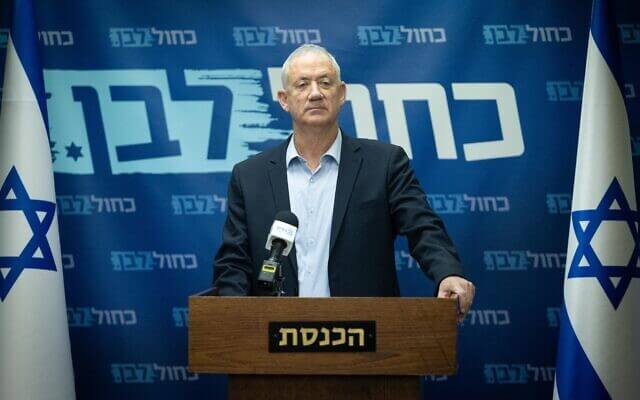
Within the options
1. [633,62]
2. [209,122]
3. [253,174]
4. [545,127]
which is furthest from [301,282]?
[633,62]

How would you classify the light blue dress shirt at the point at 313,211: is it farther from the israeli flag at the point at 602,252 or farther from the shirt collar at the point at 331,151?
the israeli flag at the point at 602,252

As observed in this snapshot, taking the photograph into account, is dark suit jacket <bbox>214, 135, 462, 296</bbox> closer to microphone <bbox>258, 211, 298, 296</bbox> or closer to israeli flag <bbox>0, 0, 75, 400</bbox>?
microphone <bbox>258, 211, 298, 296</bbox>

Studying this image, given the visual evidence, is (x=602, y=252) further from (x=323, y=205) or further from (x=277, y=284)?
(x=277, y=284)

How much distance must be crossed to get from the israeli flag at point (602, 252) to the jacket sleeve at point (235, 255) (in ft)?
4.95

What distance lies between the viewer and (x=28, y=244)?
3.73 meters

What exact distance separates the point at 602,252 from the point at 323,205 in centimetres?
130

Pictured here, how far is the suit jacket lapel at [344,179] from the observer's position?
2947mm

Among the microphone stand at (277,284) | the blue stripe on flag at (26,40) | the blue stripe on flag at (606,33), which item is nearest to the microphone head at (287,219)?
the microphone stand at (277,284)

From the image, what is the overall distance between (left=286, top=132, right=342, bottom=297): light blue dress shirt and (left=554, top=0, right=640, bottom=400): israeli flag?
1.19 meters

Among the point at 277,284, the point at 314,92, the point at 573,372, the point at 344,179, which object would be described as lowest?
the point at 573,372

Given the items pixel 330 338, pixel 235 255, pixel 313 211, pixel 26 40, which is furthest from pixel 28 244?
pixel 330 338

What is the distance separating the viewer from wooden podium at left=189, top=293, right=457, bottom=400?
2301mm

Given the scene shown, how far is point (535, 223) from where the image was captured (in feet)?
14.1

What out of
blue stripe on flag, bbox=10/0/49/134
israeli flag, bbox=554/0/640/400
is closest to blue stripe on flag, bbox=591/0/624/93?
israeli flag, bbox=554/0/640/400
